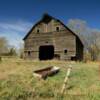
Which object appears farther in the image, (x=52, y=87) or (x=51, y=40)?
(x=51, y=40)

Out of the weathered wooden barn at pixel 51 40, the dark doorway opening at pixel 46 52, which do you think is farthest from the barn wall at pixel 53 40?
the dark doorway opening at pixel 46 52

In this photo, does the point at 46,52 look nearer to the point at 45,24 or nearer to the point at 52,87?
the point at 45,24

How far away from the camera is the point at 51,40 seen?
37.2 metres

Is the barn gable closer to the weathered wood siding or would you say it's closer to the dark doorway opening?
the weathered wood siding

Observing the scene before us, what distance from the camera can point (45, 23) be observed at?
38000 mm

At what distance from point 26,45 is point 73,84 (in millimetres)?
24805

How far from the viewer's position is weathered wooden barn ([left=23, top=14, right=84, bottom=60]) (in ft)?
117

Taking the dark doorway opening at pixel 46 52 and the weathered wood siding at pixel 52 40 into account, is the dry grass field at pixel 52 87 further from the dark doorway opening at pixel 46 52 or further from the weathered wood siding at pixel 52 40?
the dark doorway opening at pixel 46 52

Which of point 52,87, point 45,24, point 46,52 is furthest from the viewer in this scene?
point 46,52

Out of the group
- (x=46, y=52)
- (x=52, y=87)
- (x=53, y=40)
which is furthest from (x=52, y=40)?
(x=52, y=87)

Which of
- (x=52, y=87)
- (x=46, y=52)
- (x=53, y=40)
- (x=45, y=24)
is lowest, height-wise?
(x=52, y=87)

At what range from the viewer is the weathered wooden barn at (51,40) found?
35594mm

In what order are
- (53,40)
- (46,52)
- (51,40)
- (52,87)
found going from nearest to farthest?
(52,87) < (53,40) < (51,40) < (46,52)

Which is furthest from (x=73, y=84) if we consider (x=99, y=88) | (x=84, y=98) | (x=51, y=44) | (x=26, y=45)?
(x=26, y=45)
